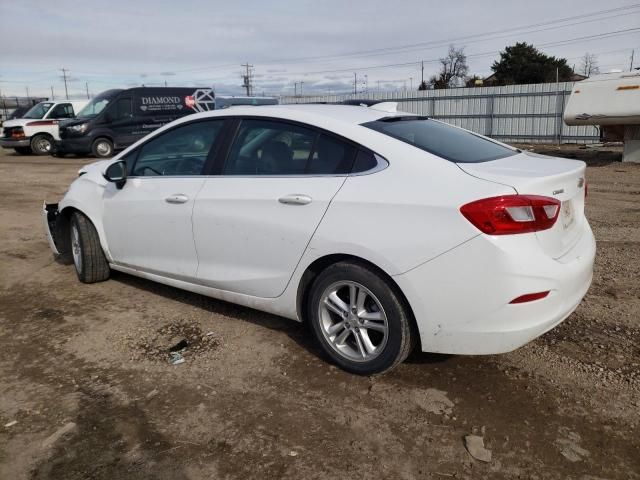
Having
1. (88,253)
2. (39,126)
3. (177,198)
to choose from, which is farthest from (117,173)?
(39,126)

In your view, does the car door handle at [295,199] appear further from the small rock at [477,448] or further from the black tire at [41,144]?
the black tire at [41,144]

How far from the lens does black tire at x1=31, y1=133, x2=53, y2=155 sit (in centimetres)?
2007

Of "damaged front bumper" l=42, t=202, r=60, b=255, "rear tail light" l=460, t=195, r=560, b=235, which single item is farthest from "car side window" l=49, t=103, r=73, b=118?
"rear tail light" l=460, t=195, r=560, b=235

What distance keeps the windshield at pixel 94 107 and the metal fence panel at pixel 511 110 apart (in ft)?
39.2

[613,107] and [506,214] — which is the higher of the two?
[613,107]

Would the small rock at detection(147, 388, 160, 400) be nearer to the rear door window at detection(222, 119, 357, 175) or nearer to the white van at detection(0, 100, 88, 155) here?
the rear door window at detection(222, 119, 357, 175)

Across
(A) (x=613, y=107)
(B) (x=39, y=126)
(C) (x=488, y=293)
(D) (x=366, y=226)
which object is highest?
(B) (x=39, y=126)

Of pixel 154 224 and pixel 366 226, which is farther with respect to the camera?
pixel 154 224

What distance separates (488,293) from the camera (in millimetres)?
2756

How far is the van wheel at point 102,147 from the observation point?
1775 cm

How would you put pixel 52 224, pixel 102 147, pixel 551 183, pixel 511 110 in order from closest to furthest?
pixel 551 183 < pixel 52 224 < pixel 102 147 < pixel 511 110

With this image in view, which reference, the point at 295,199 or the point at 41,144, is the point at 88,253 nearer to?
the point at 295,199

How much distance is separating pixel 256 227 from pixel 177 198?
2.72 ft

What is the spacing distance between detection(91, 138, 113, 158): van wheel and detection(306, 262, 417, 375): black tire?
53.9 ft
